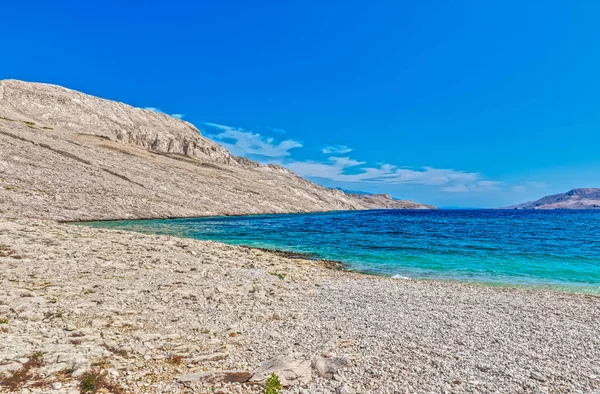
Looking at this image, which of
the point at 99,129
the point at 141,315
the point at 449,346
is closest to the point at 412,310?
the point at 449,346

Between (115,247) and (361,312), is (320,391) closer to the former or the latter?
(361,312)

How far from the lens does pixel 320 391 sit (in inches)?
269

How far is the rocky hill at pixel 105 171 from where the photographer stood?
54.2m

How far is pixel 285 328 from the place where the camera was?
10.3 m

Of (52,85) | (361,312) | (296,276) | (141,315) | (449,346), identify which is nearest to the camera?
(449,346)

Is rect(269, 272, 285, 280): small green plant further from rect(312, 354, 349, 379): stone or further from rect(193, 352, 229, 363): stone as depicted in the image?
rect(312, 354, 349, 379): stone

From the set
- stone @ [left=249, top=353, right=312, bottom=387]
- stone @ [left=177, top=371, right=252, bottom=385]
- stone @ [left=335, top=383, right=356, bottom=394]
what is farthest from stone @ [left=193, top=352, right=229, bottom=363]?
stone @ [left=335, top=383, right=356, bottom=394]

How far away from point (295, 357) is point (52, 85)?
17222 centimetres

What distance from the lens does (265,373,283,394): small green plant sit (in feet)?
21.9

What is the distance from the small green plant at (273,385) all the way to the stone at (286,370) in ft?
0.42

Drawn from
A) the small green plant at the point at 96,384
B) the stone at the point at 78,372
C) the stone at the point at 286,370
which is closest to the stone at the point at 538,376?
the stone at the point at 286,370

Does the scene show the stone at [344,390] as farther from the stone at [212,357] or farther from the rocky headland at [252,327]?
the stone at [212,357]

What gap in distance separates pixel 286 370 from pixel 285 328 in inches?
115

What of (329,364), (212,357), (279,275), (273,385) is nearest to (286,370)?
(273,385)
